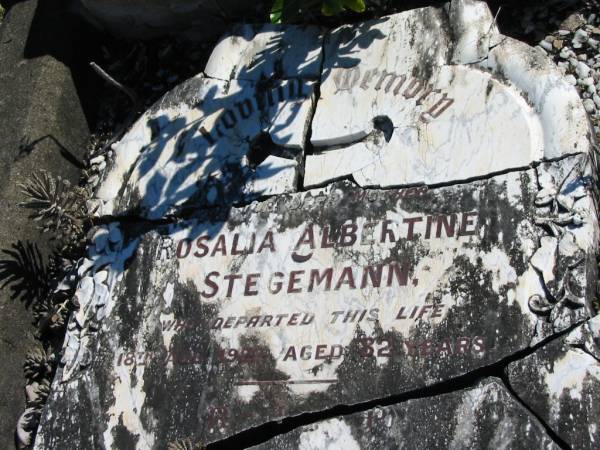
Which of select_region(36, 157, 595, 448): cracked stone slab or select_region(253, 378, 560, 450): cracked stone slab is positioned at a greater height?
select_region(36, 157, 595, 448): cracked stone slab

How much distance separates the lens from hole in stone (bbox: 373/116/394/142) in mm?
3938

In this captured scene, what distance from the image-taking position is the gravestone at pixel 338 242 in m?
3.49

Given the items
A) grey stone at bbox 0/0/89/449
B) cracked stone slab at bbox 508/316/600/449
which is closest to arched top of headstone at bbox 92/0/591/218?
grey stone at bbox 0/0/89/449

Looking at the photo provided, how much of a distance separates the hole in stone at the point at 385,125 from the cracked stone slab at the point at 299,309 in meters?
0.23

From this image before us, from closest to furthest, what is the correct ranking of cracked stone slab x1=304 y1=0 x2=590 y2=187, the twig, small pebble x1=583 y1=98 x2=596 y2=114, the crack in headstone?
the crack in headstone
cracked stone slab x1=304 y1=0 x2=590 y2=187
small pebble x1=583 y1=98 x2=596 y2=114
the twig

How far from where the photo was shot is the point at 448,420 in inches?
134

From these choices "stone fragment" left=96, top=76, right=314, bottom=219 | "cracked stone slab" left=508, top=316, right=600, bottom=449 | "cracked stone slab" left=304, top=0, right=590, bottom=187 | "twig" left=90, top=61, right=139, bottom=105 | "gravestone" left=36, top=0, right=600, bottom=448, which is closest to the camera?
"cracked stone slab" left=508, top=316, right=600, bottom=449

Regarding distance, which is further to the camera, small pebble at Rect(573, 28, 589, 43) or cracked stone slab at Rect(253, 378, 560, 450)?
small pebble at Rect(573, 28, 589, 43)

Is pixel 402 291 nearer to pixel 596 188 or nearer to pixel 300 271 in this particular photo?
pixel 300 271

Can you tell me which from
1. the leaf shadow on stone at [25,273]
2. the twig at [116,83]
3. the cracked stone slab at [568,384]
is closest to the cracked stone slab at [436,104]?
the cracked stone slab at [568,384]

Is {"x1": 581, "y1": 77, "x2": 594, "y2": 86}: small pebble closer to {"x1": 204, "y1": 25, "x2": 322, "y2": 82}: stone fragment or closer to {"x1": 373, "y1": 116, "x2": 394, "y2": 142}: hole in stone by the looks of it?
{"x1": 373, "y1": 116, "x2": 394, "y2": 142}: hole in stone

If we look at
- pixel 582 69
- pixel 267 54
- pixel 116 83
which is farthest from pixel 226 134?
pixel 582 69

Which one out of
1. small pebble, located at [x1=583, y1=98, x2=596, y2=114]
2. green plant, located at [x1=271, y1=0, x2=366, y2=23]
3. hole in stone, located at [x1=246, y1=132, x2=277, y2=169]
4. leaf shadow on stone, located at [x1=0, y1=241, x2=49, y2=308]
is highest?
green plant, located at [x1=271, y1=0, x2=366, y2=23]

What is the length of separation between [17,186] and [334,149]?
1408mm
